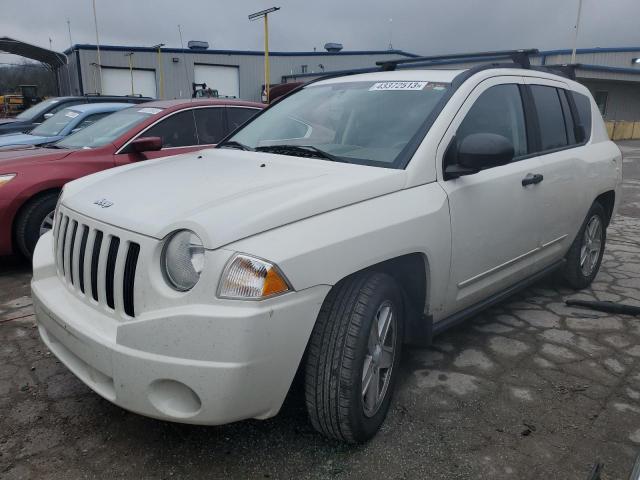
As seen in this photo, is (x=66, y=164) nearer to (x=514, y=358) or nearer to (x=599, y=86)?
(x=514, y=358)

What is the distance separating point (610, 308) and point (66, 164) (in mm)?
4852

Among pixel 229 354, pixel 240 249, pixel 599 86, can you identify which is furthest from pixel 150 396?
pixel 599 86

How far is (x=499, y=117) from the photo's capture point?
3.32m

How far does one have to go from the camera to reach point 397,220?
95.3 inches

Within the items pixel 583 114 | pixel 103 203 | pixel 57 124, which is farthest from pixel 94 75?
pixel 103 203

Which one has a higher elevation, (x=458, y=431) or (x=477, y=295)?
(x=477, y=295)

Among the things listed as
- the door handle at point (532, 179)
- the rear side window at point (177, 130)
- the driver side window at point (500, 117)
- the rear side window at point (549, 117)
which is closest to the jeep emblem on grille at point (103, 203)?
the driver side window at point (500, 117)

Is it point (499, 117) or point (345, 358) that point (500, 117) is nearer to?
point (499, 117)

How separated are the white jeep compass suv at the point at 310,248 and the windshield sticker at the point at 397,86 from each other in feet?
0.03

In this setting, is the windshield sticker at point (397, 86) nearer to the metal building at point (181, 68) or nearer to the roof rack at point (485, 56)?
the roof rack at point (485, 56)

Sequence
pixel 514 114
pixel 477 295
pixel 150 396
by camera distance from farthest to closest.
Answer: pixel 514 114
pixel 477 295
pixel 150 396

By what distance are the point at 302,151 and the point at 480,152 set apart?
95cm

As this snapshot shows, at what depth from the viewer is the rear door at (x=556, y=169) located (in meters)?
3.60

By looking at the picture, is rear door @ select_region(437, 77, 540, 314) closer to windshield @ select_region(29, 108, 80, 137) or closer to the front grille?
the front grille
